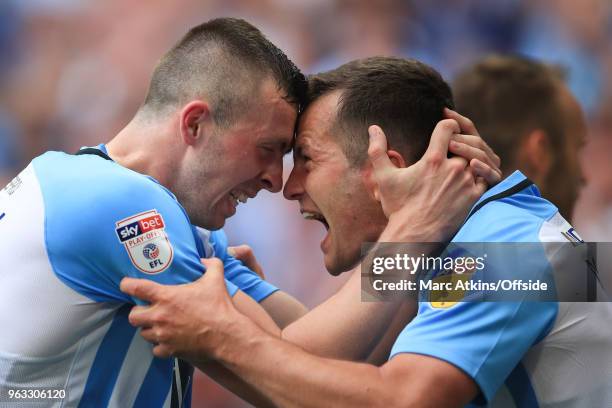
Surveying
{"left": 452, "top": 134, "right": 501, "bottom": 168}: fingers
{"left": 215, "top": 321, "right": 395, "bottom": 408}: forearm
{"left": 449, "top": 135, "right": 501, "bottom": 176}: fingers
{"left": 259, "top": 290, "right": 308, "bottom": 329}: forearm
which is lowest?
{"left": 215, "top": 321, "right": 395, "bottom": 408}: forearm

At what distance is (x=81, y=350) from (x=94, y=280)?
9.1 inches

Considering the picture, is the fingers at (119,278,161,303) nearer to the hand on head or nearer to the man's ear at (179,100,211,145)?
the man's ear at (179,100,211,145)

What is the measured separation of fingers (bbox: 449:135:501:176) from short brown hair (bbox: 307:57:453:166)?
0.18m

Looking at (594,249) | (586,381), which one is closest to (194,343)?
(586,381)

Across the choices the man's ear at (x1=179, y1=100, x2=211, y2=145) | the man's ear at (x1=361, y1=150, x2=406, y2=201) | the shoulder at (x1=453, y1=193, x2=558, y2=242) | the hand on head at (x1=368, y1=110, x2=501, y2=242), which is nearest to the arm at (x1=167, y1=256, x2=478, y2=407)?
the shoulder at (x1=453, y1=193, x2=558, y2=242)

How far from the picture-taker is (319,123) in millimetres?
Answer: 3158

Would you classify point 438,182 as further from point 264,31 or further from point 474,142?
point 264,31

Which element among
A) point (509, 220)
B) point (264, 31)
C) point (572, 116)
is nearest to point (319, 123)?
point (509, 220)

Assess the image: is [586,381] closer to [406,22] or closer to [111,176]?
[111,176]

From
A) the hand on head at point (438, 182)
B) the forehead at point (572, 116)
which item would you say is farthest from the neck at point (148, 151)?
the forehead at point (572, 116)

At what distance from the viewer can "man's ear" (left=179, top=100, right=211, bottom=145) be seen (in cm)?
302

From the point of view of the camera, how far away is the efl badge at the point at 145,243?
2.51 meters

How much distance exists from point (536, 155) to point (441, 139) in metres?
2.31

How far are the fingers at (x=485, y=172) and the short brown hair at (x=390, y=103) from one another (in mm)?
269
